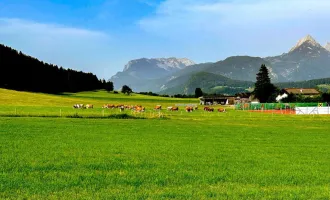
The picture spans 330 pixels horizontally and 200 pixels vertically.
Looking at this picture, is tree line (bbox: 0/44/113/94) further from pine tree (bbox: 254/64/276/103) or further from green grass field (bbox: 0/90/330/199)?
green grass field (bbox: 0/90/330/199)

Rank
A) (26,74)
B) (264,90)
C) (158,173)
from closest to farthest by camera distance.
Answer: (158,173), (26,74), (264,90)

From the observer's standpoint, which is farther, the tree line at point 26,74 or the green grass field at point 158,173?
the tree line at point 26,74

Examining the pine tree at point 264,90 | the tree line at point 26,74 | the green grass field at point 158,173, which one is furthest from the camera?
the pine tree at point 264,90

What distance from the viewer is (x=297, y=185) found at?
1455cm

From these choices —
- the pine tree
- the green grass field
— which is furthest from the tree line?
the green grass field

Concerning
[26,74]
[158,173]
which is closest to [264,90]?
[26,74]

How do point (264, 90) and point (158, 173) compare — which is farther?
point (264, 90)

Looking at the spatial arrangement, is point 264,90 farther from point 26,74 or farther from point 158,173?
point 158,173

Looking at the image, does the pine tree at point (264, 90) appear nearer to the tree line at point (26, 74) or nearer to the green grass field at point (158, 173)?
the tree line at point (26, 74)

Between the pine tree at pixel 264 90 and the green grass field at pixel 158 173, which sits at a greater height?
the pine tree at pixel 264 90

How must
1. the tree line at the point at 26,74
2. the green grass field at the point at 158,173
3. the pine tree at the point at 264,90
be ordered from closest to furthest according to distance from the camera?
the green grass field at the point at 158,173
the tree line at the point at 26,74
the pine tree at the point at 264,90

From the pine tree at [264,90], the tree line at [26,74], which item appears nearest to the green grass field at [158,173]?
the tree line at [26,74]

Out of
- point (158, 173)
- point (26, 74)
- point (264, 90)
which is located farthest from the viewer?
point (264, 90)

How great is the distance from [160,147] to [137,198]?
14.2 meters
